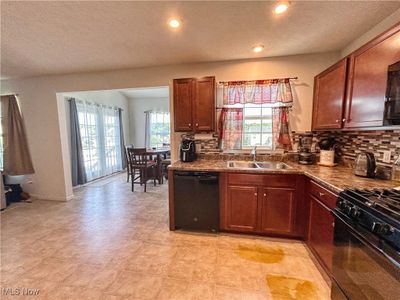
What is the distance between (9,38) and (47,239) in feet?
7.92

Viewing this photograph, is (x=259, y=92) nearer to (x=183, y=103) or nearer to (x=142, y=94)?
(x=183, y=103)

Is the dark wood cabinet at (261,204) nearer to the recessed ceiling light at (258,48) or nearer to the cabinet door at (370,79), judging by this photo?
the cabinet door at (370,79)

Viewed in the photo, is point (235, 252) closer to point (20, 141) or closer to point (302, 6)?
point (302, 6)

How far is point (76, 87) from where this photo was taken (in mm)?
3459

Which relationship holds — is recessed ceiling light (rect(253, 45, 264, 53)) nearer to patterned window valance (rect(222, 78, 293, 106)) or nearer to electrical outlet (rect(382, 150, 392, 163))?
patterned window valance (rect(222, 78, 293, 106))

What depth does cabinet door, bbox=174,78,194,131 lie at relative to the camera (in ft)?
9.04

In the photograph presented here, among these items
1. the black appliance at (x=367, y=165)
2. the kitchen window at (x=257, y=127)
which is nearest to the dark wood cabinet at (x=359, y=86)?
the black appliance at (x=367, y=165)

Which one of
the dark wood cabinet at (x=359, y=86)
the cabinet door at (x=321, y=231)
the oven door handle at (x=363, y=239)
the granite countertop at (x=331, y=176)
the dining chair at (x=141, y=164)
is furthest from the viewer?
the dining chair at (x=141, y=164)

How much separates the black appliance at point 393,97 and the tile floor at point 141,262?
4.82 feet

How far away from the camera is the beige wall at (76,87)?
2.78 m

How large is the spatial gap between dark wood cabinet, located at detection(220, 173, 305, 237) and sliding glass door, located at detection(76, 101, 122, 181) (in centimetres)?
428

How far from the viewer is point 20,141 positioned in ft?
12.4

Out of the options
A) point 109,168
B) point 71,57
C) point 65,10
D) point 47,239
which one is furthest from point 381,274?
point 109,168

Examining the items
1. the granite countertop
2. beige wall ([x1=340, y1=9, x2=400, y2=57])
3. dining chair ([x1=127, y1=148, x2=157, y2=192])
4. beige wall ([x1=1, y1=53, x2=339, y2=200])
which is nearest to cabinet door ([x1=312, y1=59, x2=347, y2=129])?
beige wall ([x1=1, y1=53, x2=339, y2=200])
